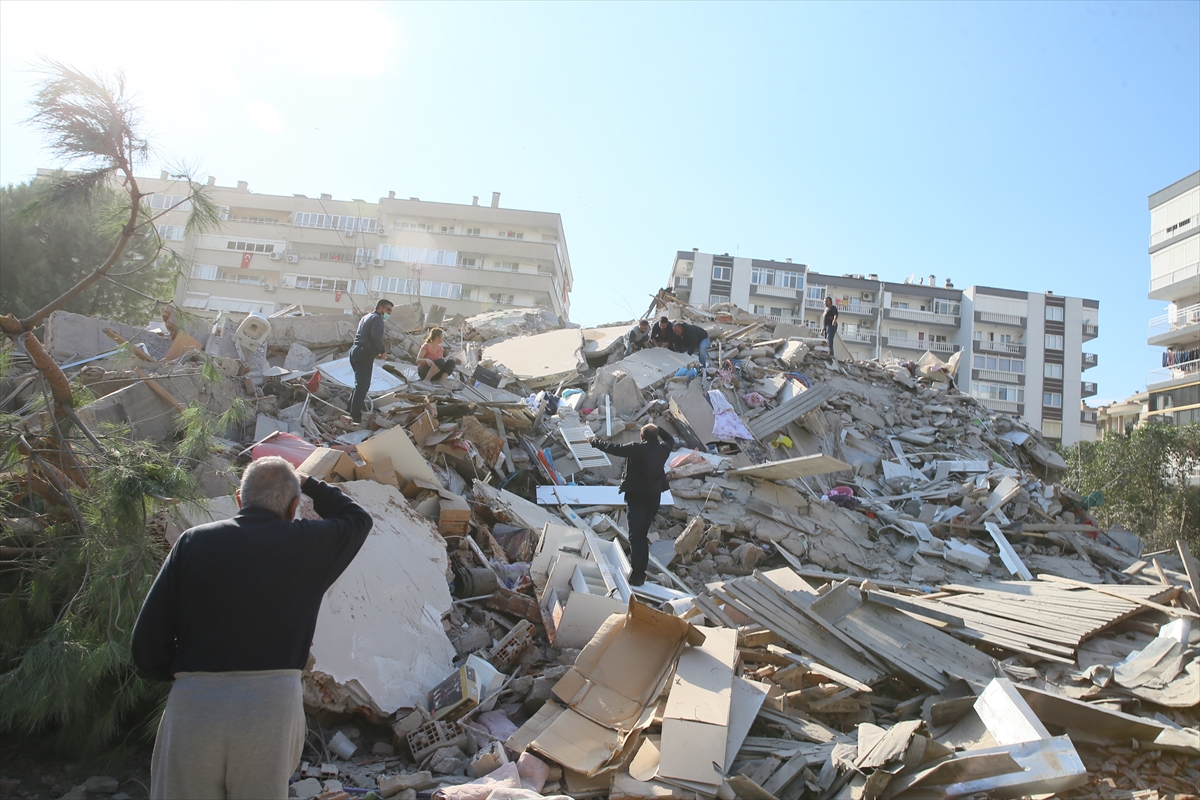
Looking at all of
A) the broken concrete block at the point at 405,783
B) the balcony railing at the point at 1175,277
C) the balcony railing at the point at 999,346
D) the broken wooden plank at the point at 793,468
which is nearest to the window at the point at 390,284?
the broken wooden plank at the point at 793,468

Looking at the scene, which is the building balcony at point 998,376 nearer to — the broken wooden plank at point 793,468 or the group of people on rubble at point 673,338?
the group of people on rubble at point 673,338

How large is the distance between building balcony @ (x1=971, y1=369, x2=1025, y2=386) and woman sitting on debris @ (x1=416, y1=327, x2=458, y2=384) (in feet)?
→ 153

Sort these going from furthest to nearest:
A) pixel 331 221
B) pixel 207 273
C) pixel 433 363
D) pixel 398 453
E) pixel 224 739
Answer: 1. pixel 331 221
2. pixel 207 273
3. pixel 433 363
4. pixel 398 453
5. pixel 224 739

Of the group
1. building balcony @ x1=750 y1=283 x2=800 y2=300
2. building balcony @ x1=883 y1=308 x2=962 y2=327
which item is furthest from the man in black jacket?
building balcony @ x1=883 y1=308 x2=962 y2=327

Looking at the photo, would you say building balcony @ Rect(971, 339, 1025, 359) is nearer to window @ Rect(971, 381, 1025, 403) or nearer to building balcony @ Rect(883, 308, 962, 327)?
building balcony @ Rect(883, 308, 962, 327)

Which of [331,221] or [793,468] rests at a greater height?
[331,221]

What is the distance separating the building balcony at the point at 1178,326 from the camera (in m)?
28.4

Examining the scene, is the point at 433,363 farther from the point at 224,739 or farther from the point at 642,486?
the point at 224,739

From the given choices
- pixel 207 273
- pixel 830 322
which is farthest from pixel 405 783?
pixel 207 273

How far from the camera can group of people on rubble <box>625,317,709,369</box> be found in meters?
12.4

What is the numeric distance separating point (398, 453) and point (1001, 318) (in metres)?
51.2

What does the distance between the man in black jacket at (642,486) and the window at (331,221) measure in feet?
127

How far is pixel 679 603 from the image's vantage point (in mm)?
5711

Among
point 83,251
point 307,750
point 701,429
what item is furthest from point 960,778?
point 83,251
